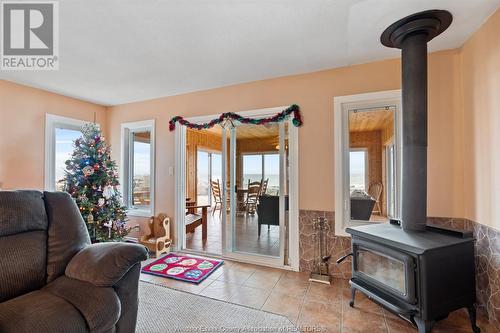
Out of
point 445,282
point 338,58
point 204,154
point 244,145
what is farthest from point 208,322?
point 204,154

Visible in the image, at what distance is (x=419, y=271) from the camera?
1.64m

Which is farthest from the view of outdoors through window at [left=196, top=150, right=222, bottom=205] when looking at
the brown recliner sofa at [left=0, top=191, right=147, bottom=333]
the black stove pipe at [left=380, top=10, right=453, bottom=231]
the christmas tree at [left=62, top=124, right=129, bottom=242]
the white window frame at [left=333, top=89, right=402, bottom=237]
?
the black stove pipe at [left=380, top=10, right=453, bottom=231]

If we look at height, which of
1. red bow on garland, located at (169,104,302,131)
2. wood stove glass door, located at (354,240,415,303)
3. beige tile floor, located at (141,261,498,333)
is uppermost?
red bow on garland, located at (169,104,302,131)

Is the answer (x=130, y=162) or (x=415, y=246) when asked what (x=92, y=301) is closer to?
(x=415, y=246)

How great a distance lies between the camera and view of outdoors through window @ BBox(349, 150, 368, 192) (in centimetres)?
277

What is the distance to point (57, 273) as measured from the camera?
161 centimetres

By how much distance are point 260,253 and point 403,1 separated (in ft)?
9.76

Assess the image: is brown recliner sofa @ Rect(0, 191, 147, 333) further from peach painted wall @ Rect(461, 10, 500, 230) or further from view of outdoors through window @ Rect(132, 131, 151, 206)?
peach painted wall @ Rect(461, 10, 500, 230)

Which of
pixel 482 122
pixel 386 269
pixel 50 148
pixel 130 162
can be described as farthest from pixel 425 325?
pixel 50 148

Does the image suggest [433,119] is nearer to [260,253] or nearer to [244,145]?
[244,145]

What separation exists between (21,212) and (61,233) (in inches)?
10.8

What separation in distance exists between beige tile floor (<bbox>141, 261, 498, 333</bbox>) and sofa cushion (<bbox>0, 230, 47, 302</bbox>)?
1322 millimetres

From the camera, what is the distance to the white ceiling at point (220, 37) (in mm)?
1782

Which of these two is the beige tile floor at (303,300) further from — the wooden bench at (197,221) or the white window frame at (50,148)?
the white window frame at (50,148)
